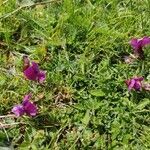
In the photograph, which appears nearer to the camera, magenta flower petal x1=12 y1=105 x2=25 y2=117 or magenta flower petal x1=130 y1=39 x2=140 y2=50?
magenta flower petal x1=12 y1=105 x2=25 y2=117

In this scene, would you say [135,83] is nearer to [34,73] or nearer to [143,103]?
[143,103]

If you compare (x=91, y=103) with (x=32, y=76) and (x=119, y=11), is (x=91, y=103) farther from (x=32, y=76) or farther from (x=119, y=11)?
(x=119, y=11)

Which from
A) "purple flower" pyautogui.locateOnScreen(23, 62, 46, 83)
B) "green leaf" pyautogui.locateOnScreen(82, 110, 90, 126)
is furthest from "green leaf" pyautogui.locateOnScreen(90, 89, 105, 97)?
"purple flower" pyautogui.locateOnScreen(23, 62, 46, 83)

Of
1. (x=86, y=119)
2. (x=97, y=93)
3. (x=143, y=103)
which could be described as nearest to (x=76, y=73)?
(x=97, y=93)

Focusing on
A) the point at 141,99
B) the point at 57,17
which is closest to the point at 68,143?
the point at 141,99

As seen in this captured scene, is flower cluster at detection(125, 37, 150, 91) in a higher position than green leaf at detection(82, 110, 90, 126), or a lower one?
higher

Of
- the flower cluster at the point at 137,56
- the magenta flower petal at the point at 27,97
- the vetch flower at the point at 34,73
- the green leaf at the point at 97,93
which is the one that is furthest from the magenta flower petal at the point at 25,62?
the flower cluster at the point at 137,56

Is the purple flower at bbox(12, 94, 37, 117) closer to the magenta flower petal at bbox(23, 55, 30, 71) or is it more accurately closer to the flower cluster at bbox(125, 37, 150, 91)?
the magenta flower petal at bbox(23, 55, 30, 71)
